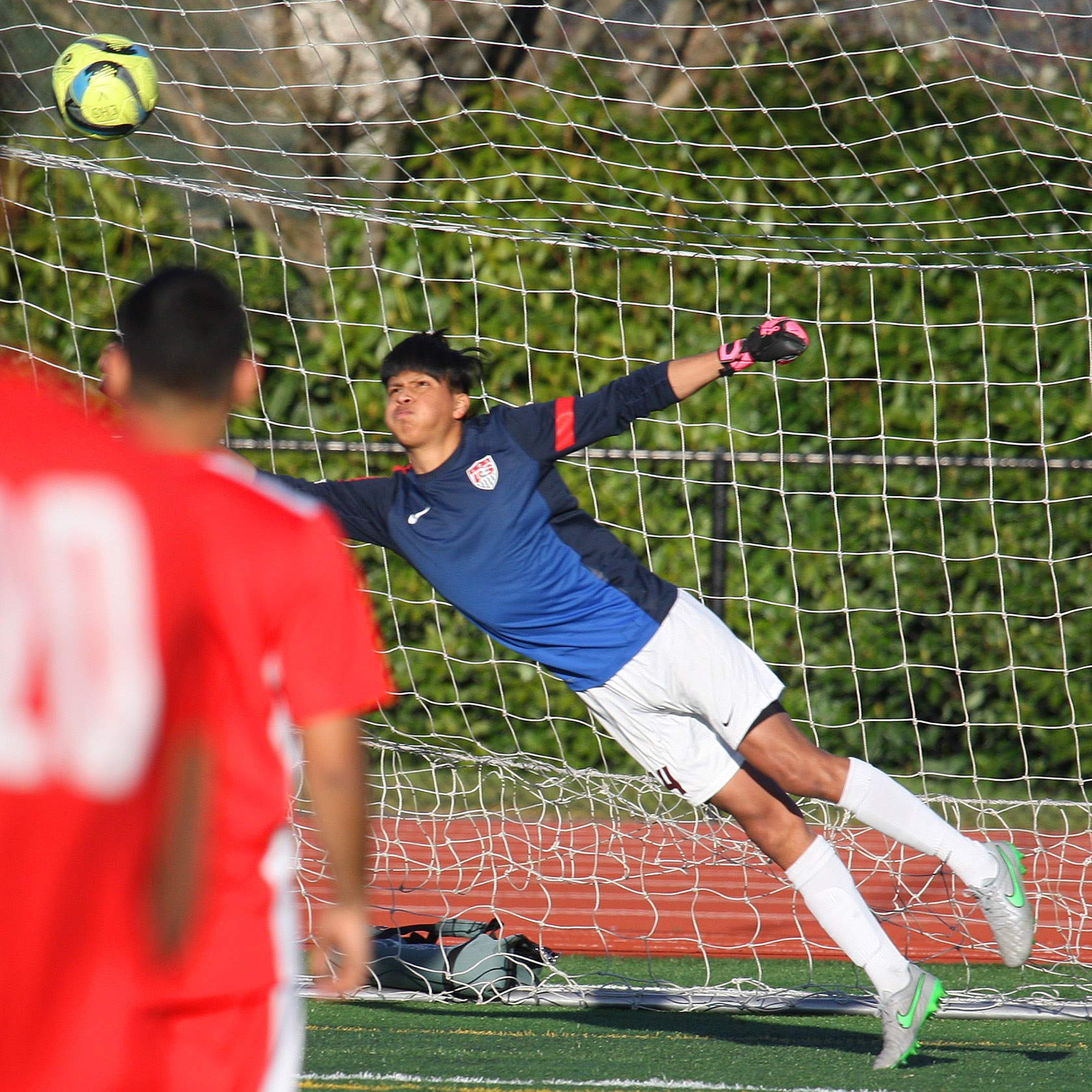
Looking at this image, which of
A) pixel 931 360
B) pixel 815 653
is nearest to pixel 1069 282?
pixel 931 360

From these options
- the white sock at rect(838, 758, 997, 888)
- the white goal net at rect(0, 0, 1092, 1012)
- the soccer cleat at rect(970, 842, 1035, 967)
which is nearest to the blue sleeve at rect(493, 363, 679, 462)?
the white sock at rect(838, 758, 997, 888)

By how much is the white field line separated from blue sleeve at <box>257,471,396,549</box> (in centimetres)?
153

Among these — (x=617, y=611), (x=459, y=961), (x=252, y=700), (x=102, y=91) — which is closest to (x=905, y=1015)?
(x=617, y=611)

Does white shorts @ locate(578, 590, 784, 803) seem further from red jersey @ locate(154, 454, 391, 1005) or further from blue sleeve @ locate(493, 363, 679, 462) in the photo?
red jersey @ locate(154, 454, 391, 1005)

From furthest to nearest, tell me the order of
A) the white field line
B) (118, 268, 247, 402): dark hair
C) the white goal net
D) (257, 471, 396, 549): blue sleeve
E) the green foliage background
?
1. the green foliage background
2. the white goal net
3. (257, 471, 396, 549): blue sleeve
4. the white field line
5. (118, 268, 247, 402): dark hair

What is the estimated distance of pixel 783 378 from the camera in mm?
7352

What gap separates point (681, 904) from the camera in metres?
5.92

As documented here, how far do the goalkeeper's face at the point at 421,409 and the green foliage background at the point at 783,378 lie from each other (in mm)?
3493

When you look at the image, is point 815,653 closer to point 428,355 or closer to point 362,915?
point 428,355

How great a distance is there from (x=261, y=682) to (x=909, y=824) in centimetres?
288

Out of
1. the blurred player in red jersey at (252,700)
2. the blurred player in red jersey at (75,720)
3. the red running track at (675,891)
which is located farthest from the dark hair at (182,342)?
the red running track at (675,891)

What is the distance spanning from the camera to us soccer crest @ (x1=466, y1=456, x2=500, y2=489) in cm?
394

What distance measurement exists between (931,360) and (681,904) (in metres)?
3.16

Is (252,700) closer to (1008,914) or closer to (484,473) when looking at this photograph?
(484,473)
